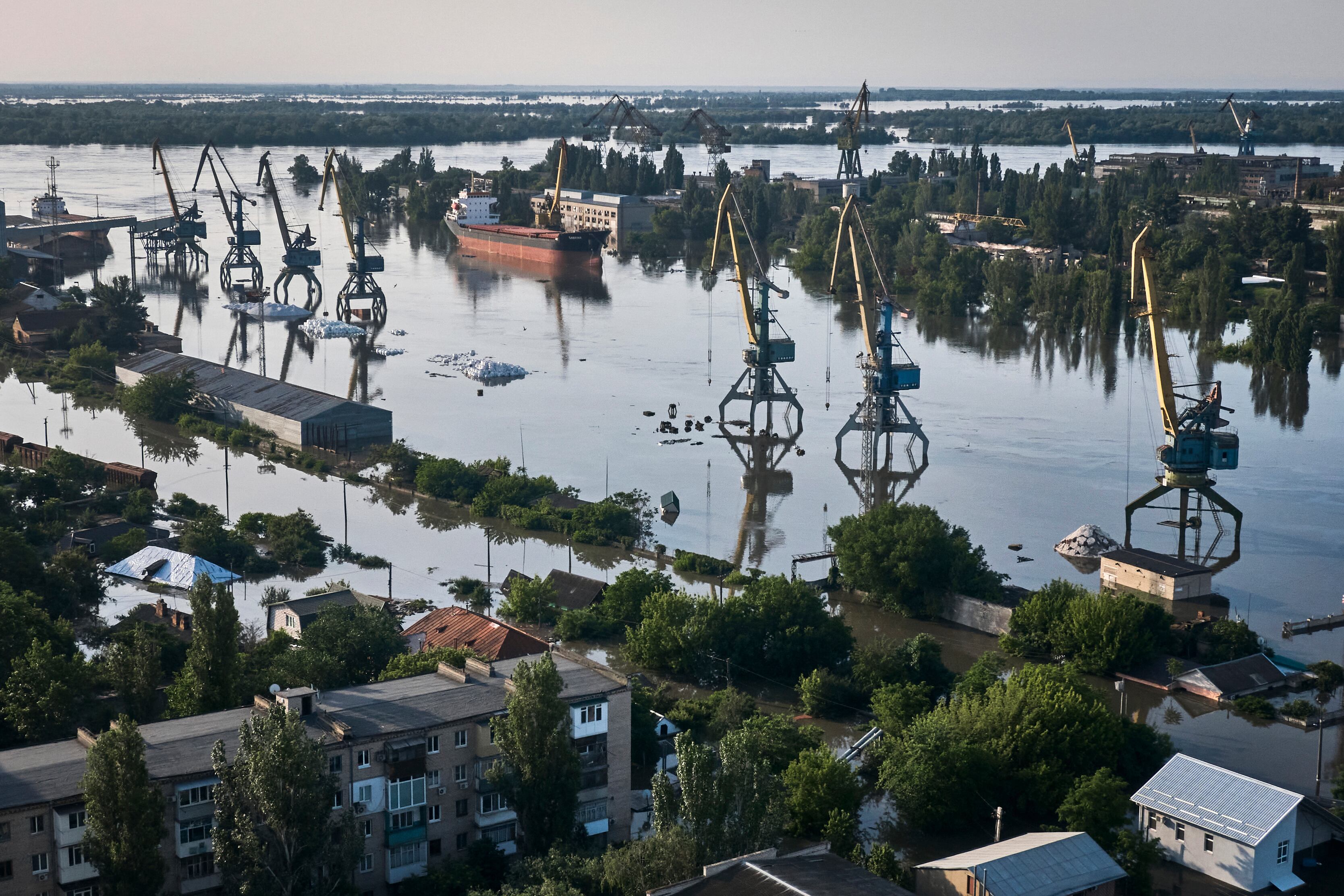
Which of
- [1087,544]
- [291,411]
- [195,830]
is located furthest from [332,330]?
[195,830]

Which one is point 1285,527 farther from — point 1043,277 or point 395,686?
point 1043,277

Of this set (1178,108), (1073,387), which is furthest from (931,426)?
(1178,108)

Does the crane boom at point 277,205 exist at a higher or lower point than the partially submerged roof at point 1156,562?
higher

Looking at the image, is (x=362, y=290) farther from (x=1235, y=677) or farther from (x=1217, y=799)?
(x=1217, y=799)

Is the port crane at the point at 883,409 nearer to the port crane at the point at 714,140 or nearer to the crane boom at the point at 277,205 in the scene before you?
the crane boom at the point at 277,205

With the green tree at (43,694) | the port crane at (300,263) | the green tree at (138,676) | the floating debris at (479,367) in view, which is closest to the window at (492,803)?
the green tree at (138,676)

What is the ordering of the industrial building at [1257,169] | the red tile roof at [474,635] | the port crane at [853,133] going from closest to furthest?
the red tile roof at [474,635] < the port crane at [853,133] < the industrial building at [1257,169]

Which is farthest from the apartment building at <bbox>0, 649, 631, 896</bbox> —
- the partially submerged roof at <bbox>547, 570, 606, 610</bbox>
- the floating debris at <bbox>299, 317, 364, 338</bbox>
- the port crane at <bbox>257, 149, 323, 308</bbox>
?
the port crane at <bbox>257, 149, 323, 308</bbox>
